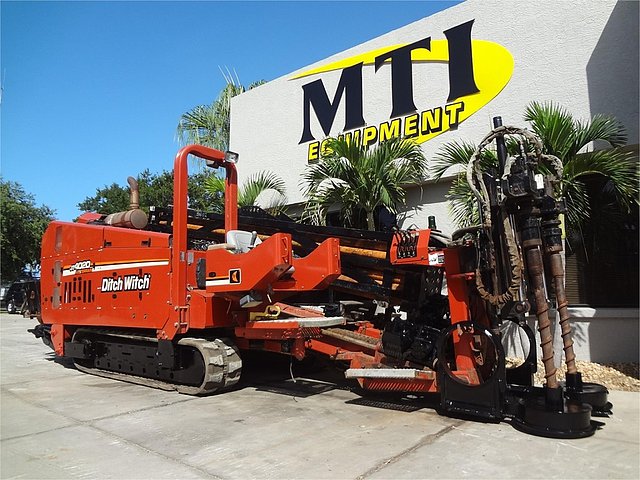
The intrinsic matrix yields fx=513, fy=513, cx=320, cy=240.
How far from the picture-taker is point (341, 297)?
7645 millimetres

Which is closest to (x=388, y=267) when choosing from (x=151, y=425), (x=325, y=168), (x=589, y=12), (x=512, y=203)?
(x=512, y=203)

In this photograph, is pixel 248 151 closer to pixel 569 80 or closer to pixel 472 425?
pixel 569 80

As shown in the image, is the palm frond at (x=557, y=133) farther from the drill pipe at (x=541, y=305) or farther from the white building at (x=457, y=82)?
the drill pipe at (x=541, y=305)

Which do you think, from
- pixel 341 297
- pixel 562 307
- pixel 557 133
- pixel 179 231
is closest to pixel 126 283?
pixel 179 231

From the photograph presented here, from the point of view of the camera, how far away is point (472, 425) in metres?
4.93

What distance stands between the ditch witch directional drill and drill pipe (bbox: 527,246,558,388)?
0.04ft

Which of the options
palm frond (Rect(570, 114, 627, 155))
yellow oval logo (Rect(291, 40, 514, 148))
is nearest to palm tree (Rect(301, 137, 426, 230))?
yellow oval logo (Rect(291, 40, 514, 148))

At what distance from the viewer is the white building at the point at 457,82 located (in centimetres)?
795

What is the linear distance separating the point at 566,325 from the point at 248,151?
10798mm

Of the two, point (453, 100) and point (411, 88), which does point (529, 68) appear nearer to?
point (453, 100)

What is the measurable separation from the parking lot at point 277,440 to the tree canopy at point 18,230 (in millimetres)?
25616

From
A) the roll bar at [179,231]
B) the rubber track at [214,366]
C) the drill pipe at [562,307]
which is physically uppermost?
the roll bar at [179,231]

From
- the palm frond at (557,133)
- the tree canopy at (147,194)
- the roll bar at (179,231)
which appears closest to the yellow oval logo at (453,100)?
the palm frond at (557,133)

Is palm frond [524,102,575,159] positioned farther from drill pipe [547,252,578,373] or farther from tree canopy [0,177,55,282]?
tree canopy [0,177,55,282]
